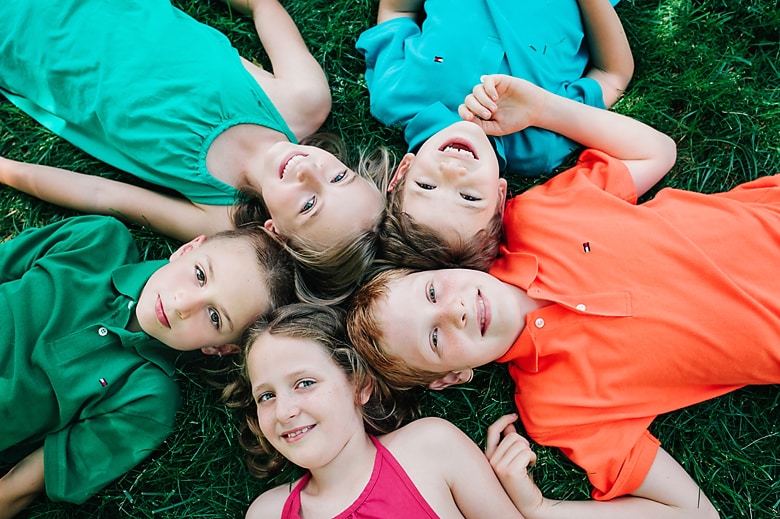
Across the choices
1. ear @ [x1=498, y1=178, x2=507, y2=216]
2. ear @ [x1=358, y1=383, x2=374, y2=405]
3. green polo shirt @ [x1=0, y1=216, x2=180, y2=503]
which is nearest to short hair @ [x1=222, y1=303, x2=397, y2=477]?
ear @ [x1=358, y1=383, x2=374, y2=405]

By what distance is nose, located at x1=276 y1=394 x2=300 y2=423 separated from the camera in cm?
212

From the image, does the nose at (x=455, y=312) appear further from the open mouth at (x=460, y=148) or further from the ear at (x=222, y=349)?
the ear at (x=222, y=349)

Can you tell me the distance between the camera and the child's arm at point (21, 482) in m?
2.45

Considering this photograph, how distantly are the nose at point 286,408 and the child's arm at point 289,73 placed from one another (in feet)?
3.96

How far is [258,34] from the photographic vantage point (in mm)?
2811

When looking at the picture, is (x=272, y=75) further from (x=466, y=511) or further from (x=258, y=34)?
(x=466, y=511)

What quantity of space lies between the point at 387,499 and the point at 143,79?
1.96 metres

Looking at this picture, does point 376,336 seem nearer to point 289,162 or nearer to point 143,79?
point 289,162

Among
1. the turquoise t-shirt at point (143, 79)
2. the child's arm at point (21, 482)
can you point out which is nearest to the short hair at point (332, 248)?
the turquoise t-shirt at point (143, 79)

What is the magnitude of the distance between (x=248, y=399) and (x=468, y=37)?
174 centimetres

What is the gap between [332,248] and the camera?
7.54 feet

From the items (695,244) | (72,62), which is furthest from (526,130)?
(72,62)

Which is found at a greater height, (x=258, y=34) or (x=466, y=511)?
(x=258, y=34)

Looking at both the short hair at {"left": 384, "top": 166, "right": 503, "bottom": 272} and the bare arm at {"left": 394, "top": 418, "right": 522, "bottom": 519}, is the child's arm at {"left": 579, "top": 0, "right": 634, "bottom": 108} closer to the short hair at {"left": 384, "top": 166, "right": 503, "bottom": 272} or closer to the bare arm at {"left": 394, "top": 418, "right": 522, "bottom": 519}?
the short hair at {"left": 384, "top": 166, "right": 503, "bottom": 272}
